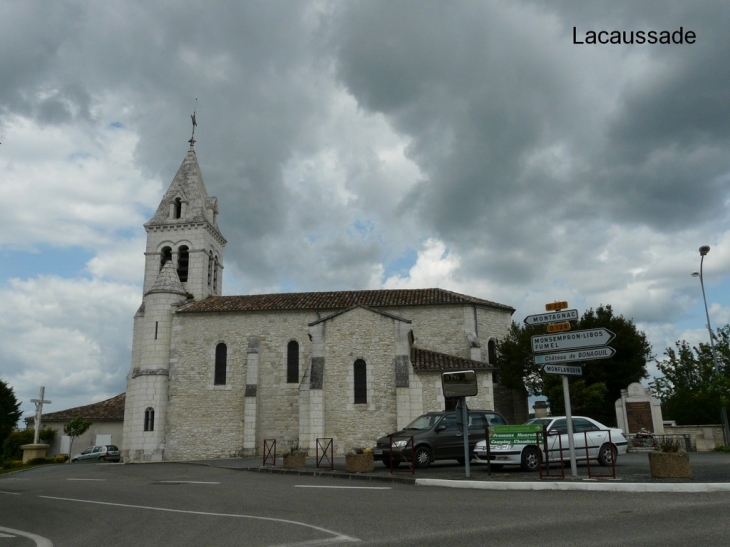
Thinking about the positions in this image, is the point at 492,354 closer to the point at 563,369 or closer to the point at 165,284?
the point at 165,284

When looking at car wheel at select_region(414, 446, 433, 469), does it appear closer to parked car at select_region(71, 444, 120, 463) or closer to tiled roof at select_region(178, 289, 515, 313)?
tiled roof at select_region(178, 289, 515, 313)

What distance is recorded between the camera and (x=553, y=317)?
41.8 feet

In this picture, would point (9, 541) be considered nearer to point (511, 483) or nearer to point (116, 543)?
point (116, 543)

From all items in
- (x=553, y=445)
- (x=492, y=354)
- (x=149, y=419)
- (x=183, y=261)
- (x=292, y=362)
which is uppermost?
(x=183, y=261)

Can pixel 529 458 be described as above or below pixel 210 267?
below

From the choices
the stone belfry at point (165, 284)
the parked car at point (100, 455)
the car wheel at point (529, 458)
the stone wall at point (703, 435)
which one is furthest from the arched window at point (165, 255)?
the stone wall at point (703, 435)

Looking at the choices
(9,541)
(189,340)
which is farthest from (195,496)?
(189,340)

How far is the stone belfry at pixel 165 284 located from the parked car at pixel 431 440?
17.0m

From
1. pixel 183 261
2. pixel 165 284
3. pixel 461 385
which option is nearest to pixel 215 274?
pixel 183 261

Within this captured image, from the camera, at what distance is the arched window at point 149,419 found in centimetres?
2950

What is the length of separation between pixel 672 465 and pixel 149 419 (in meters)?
25.3

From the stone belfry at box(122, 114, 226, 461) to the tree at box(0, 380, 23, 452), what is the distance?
9.31 m

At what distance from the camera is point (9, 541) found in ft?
25.5

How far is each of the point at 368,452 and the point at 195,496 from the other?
5.33 metres
